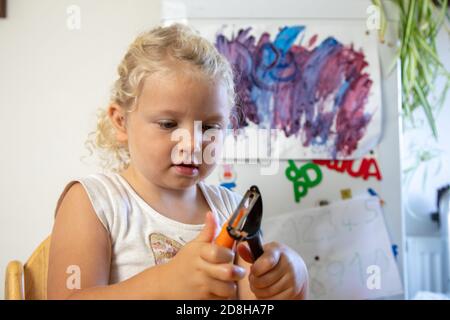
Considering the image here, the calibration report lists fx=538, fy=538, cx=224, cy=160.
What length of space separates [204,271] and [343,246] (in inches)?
31.7

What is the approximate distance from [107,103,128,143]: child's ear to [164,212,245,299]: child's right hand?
0.22 meters

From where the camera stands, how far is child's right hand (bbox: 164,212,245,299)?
1.00 ft

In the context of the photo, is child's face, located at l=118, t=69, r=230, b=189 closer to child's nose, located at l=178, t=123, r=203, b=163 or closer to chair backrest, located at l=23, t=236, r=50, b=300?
child's nose, located at l=178, t=123, r=203, b=163

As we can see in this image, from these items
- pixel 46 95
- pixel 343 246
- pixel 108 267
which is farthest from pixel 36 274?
pixel 343 246

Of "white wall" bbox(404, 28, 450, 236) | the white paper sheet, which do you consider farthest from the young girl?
"white wall" bbox(404, 28, 450, 236)

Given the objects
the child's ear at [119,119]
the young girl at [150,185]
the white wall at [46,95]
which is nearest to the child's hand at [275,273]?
the young girl at [150,185]

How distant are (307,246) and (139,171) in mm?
619

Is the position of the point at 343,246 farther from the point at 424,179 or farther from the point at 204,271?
the point at 204,271

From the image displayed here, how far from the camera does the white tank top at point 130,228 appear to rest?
47cm

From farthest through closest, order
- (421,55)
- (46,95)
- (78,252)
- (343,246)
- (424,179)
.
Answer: (424,179) → (421,55) → (343,246) → (46,95) → (78,252)

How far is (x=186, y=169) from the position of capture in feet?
1.60

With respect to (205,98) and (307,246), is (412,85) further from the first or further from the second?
(205,98)

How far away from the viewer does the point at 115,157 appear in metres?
0.65
